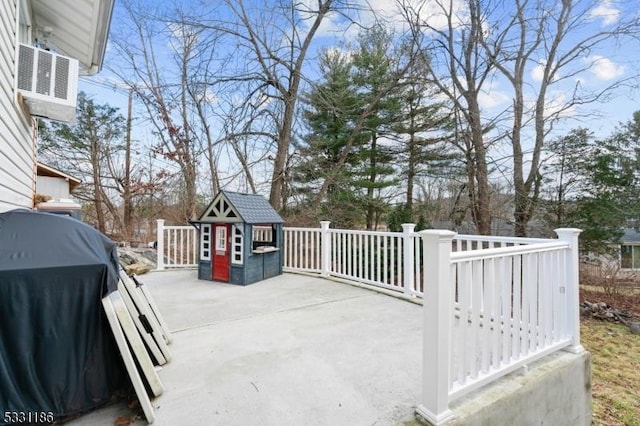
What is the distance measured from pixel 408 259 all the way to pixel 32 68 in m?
4.86

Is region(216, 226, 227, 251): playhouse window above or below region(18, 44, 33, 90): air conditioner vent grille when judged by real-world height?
below

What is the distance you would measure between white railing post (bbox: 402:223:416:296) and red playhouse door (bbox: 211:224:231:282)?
283cm

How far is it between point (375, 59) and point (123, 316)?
11358mm

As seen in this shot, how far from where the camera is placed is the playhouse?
16.8 ft

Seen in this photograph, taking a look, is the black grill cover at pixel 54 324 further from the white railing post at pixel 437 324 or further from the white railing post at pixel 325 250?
the white railing post at pixel 325 250

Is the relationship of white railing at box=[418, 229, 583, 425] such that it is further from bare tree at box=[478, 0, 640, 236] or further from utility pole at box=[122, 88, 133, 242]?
utility pole at box=[122, 88, 133, 242]

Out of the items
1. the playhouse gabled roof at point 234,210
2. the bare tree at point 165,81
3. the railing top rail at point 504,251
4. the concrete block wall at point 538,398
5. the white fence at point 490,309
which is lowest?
the concrete block wall at point 538,398

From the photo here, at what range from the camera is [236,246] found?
5172 mm

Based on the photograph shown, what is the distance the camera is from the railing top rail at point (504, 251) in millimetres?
1958

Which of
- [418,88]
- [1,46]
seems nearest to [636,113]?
[418,88]

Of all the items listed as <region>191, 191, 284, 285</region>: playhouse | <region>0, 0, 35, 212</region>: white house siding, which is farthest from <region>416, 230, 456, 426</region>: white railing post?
<region>191, 191, 284, 285</region>: playhouse

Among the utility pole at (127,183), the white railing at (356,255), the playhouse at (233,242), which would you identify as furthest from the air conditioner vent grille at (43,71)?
the utility pole at (127,183)

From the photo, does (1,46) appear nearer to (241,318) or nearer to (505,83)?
(241,318)

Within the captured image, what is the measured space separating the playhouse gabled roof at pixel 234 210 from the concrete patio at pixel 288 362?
1337 mm
